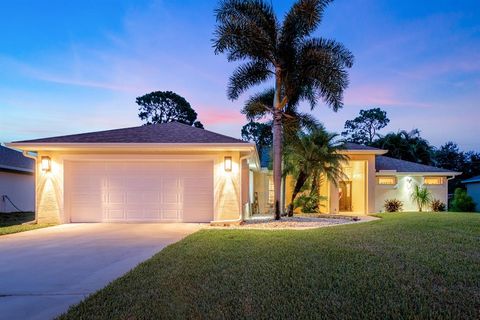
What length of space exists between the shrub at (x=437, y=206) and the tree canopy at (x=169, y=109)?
79.6 feet

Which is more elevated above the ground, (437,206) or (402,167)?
Result: (402,167)

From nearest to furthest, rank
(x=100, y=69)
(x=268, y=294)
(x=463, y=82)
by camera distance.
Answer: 1. (x=268, y=294)
2. (x=100, y=69)
3. (x=463, y=82)

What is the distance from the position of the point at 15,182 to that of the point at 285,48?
1625cm

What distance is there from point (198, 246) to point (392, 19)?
12.9m

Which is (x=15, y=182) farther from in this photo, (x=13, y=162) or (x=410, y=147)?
(x=410, y=147)

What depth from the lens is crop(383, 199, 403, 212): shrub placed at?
57.6 ft


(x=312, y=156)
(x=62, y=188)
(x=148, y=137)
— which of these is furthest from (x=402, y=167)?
(x=62, y=188)

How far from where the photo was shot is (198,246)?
6410mm

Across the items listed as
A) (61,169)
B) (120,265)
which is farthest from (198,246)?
(61,169)

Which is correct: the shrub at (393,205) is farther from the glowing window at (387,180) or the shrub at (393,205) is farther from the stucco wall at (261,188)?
the stucco wall at (261,188)

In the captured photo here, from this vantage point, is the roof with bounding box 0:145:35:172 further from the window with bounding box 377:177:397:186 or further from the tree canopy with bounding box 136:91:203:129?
the window with bounding box 377:177:397:186

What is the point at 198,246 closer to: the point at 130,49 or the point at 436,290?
the point at 436,290

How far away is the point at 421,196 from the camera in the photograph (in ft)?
57.7

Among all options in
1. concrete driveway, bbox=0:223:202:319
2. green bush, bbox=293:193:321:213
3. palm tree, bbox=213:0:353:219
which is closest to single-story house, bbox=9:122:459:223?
concrete driveway, bbox=0:223:202:319
